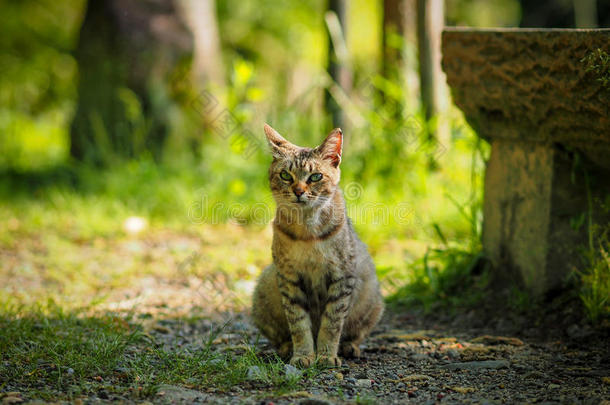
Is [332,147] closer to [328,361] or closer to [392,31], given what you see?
[328,361]

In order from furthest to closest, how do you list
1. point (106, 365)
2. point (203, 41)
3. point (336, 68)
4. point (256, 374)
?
1. point (203, 41)
2. point (336, 68)
3. point (106, 365)
4. point (256, 374)

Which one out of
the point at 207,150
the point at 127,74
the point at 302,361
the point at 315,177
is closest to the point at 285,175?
the point at 315,177

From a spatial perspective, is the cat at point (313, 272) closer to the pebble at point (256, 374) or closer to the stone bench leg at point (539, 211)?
the pebble at point (256, 374)

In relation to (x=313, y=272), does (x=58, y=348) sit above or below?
below

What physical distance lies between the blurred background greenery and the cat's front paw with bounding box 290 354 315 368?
1.32m

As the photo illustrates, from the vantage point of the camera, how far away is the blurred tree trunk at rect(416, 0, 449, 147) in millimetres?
5496

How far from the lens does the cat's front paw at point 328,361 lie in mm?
3023

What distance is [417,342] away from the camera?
348cm

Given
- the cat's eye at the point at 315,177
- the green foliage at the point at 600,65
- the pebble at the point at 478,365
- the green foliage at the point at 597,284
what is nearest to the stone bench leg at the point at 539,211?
the green foliage at the point at 597,284

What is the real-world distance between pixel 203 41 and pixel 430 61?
3.07m

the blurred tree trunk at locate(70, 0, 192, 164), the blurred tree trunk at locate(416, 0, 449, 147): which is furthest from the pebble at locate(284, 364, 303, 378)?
the blurred tree trunk at locate(70, 0, 192, 164)

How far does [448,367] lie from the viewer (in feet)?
10.1

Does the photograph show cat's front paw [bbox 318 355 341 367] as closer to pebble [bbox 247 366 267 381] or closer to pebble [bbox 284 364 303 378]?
pebble [bbox 284 364 303 378]

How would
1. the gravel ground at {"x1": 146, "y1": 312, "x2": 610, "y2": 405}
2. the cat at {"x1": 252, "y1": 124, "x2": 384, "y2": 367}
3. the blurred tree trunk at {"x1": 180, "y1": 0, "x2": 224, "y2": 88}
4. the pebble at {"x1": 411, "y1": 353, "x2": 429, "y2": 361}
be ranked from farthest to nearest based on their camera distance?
1. the blurred tree trunk at {"x1": 180, "y1": 0, "x2": 224, "y2": 88}
2. the pebble at {"x1": 411, "y1": 353, "x2": 429, "y2": 361}
3. the cat at {"x1": 252, "y1": 124, "x2": 384, "y2": 367}
4. the gravel ground at {"x1": 146, "y1": 312, "x2": 610, "y2": 405}
